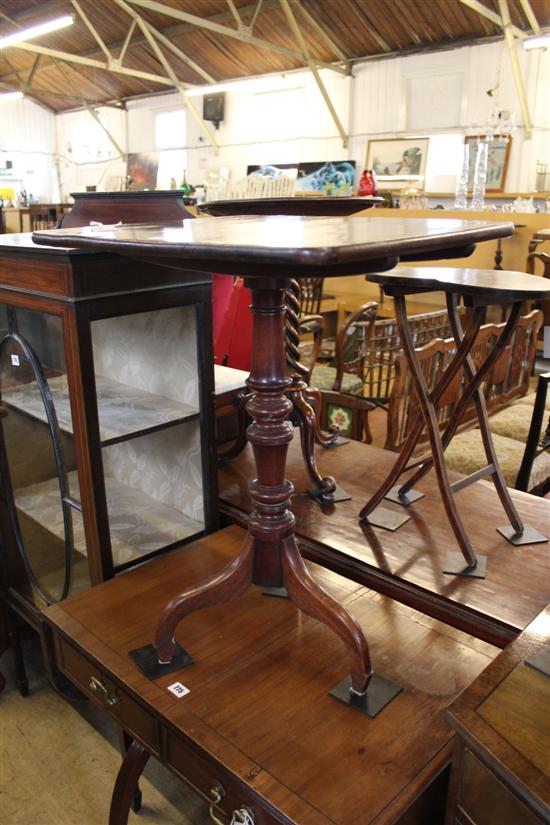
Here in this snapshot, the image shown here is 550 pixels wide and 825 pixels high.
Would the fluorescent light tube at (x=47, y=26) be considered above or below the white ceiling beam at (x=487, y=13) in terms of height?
above

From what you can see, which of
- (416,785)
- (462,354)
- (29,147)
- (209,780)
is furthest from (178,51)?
(416,785)

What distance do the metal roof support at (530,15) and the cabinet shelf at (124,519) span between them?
7036mm

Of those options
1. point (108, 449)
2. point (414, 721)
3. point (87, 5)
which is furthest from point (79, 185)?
point (414, 721)

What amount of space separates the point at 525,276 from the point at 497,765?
3.82 ft

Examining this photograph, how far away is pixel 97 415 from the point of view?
4.79 ft

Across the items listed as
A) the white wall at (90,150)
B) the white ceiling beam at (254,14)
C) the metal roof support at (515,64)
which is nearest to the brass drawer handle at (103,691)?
the metal roof support at (515,64)

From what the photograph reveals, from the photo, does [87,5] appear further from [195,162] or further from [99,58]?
[195,162]

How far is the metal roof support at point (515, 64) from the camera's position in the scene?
21.3 feet

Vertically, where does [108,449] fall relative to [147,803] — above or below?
above

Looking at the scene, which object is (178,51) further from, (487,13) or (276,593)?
(276,593)

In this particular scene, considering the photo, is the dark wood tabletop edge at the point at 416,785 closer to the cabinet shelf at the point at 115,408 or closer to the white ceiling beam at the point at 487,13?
the cabinet shelf at the point at 115,408

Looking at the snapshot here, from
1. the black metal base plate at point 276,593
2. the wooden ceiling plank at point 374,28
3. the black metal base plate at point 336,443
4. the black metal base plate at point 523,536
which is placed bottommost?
the black metal base plate at point 276,593

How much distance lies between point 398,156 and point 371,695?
8.92m

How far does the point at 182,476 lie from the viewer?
1.81 metres
